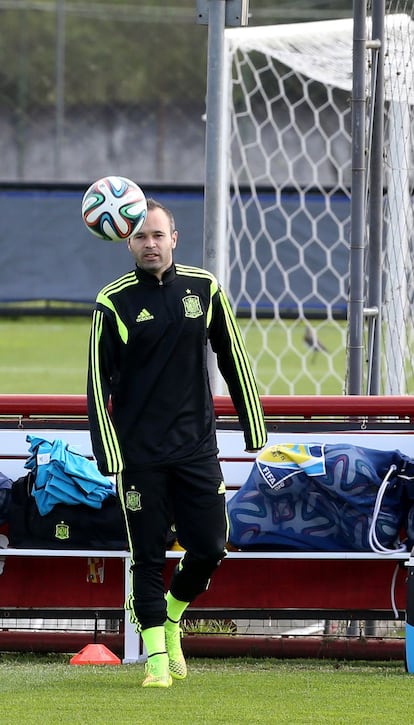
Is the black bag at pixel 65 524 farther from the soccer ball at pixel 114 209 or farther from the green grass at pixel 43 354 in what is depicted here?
the green grass at pixel 43 354

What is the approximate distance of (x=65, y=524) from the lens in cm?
566

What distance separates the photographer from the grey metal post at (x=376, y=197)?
673 centimetres

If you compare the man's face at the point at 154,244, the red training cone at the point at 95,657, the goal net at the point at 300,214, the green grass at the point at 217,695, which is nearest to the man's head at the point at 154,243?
the man's face at the point at 154,244

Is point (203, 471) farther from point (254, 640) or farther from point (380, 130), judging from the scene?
point (380, 130)

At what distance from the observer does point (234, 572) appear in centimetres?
590

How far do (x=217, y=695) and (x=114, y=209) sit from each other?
5.88 feet

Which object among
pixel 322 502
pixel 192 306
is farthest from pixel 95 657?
pixel 192 306

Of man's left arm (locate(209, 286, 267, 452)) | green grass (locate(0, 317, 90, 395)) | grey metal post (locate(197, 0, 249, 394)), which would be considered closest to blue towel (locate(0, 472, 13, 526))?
man's left arm (locate(209, 286, 267, 452))

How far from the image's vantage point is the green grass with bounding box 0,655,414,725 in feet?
14.7

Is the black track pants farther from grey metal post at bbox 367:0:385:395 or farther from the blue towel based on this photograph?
grey metal post at bbox 367:0:385:395

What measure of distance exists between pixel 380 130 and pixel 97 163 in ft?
69.6

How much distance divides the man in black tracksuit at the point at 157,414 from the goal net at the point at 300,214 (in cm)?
229

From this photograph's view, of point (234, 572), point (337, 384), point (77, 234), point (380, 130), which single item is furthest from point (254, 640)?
point (77, 234)

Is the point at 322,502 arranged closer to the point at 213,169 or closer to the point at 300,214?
the point at 213,169
